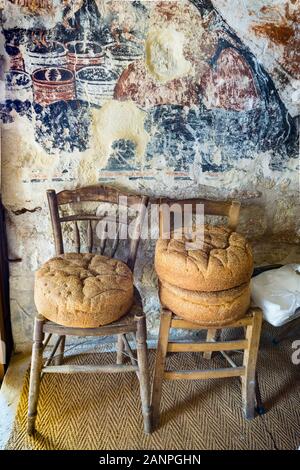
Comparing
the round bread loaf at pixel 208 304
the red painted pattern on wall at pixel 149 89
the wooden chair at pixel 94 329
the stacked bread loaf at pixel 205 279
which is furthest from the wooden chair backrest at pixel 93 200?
the red painted pattern on wall at pixel 149 89

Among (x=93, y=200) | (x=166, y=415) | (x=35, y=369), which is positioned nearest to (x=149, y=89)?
(x=93, y=200)

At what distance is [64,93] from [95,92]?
15 centimetres

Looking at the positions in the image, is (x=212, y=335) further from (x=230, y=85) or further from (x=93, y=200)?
(x=230, y=85)

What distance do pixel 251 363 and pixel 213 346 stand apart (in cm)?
22

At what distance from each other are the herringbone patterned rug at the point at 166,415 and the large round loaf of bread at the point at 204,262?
0.71 m

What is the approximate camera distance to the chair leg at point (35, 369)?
1.71 m

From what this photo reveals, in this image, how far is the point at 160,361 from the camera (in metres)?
1.86

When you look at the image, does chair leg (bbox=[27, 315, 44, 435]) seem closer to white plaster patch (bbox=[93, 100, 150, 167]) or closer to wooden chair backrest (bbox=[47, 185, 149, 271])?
wooden chair backrest (bbox=[47, 185, 149, 271])

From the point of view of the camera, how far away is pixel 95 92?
1.97 metres

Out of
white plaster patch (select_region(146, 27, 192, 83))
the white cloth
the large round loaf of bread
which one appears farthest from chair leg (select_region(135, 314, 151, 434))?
white plaster patch (select_region(146, 27, 192, 83))

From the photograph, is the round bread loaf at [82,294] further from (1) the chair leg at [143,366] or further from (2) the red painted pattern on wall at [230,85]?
(2) the red painted pattern on wall at [230,85]

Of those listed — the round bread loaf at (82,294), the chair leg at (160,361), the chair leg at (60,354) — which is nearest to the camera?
the round bread loaf at (82,294)

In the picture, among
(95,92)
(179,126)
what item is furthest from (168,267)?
(95,92)
